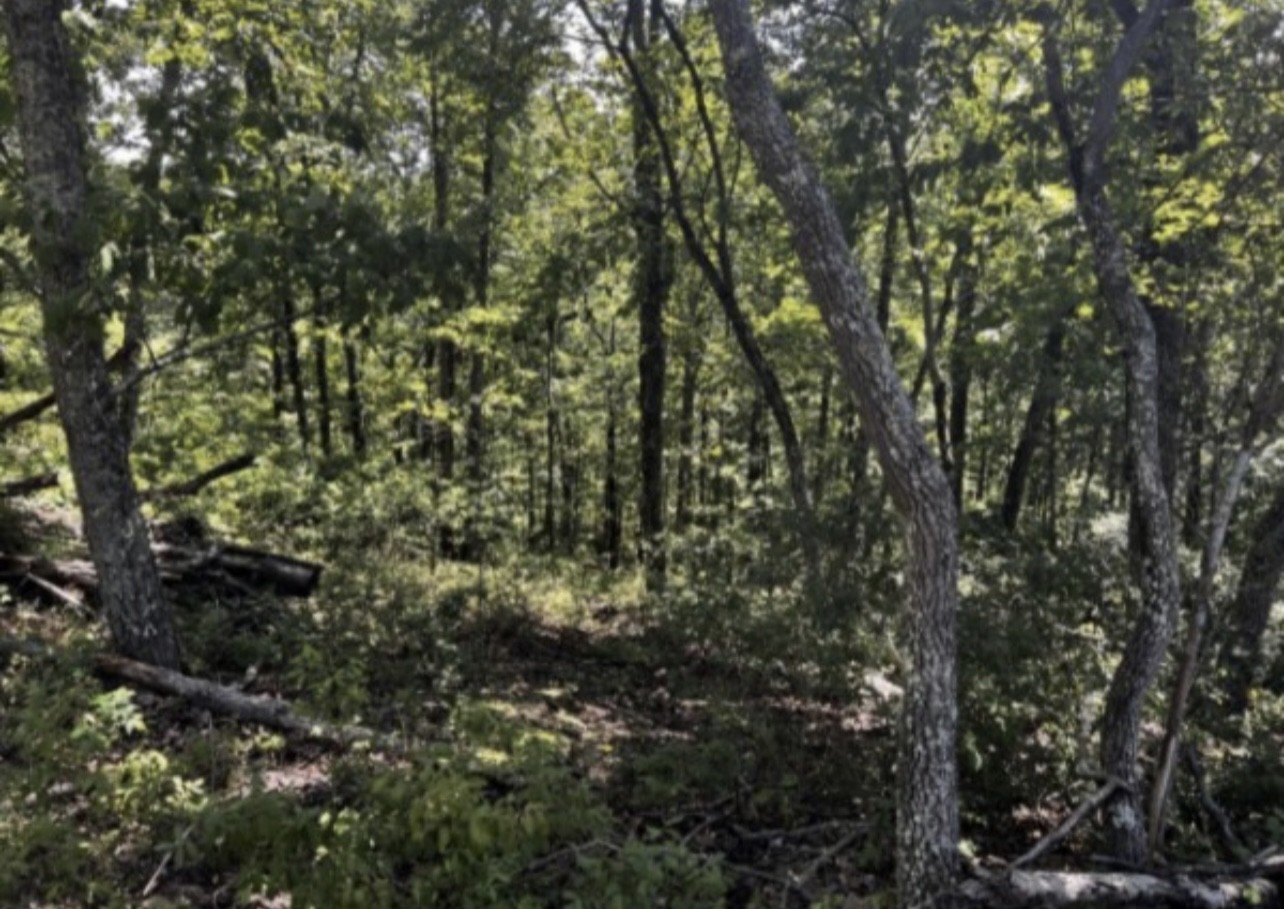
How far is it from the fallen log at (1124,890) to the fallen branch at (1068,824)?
0.10 metres

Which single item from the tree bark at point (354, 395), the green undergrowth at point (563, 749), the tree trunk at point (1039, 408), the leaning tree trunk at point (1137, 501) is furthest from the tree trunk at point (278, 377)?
the leaning tree trunk at point (1137, 501)

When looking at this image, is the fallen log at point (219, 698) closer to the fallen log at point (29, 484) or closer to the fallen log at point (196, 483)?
the fallen log at point (196, 483)

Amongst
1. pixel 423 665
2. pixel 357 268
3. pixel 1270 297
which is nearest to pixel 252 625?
pixel 423 665

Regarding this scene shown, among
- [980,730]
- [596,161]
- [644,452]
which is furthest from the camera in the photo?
[644,452]

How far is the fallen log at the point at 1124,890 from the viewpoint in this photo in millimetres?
4219

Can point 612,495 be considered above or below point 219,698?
above

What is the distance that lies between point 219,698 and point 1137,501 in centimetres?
612

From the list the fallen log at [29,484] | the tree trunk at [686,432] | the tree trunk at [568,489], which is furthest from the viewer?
the tree trunk at [568,489]

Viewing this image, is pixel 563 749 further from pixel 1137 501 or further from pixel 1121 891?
pixel 1137 501

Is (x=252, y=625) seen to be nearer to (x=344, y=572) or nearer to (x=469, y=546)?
(x=344, y=572)

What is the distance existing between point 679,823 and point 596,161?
891 centimetres

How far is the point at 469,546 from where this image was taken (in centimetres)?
1297

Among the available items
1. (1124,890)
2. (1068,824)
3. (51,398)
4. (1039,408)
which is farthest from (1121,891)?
(1039,408)

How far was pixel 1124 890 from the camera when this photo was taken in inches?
180
